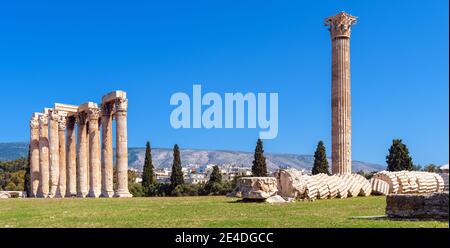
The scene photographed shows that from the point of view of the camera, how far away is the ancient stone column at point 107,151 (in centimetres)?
4328

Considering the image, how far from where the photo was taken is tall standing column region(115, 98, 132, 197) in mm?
41656

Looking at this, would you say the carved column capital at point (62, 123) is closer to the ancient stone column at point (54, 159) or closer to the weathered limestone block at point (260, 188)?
the ancient stone column at point (54, 159)

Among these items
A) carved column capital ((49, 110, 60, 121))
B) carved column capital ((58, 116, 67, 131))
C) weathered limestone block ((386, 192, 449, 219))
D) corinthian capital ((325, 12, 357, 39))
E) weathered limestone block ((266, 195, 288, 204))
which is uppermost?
corinthian capital ((325, 12, 357, 39))

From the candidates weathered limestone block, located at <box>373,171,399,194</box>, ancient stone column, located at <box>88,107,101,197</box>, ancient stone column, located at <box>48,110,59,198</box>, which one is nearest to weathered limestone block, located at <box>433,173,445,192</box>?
weathered limestone block, located at <box>373,171,399,194</box>

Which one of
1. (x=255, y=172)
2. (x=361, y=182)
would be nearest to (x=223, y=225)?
(x=361, y=182)

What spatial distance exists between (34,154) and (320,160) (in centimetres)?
2867

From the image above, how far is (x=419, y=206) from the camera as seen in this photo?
14.1 metres

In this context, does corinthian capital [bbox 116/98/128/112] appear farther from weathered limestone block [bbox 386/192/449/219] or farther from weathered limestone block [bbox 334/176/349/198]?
weathered limestone block [bbox 386/192/449/219]

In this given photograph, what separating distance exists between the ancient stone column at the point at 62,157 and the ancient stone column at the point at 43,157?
3.97 ft

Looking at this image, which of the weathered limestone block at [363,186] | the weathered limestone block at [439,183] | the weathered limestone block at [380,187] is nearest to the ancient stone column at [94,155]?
the weathered limestone block at [363,186]

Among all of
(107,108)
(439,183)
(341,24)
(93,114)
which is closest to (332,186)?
(439,183)

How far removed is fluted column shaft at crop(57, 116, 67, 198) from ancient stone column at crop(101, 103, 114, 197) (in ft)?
26.1
